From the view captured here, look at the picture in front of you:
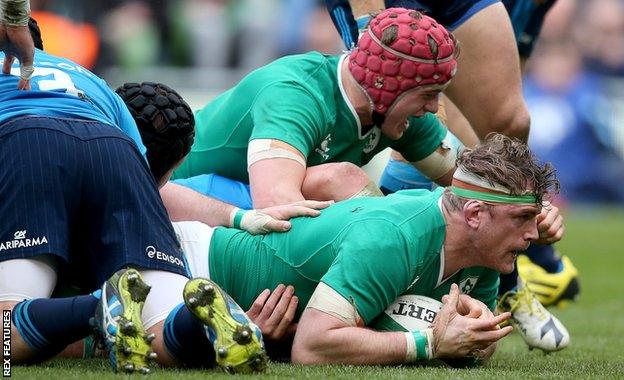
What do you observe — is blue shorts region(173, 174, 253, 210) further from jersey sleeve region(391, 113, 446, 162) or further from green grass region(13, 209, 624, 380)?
green grass region(13, 209, 624, 380)

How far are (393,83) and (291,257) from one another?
3.84ft

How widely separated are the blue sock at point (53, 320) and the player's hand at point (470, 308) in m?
1.30

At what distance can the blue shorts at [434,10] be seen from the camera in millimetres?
6965

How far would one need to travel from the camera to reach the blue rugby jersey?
16.4ft

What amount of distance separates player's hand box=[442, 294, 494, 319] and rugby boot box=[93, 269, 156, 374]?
116 centimetres

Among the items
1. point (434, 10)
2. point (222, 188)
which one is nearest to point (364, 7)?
point (434, 10)

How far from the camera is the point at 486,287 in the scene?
5.31m

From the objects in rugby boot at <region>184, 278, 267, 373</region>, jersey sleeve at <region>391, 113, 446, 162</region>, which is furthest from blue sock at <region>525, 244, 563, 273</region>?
rugby boot at <region>184, 278, 267, 373</region>

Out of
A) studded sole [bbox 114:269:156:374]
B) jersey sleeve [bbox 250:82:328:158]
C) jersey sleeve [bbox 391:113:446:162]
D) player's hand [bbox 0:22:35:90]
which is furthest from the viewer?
jersey sleeve [bbox 391:113:446:162]

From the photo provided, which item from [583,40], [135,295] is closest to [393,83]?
[135,295]

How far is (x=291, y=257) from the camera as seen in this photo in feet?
16.8

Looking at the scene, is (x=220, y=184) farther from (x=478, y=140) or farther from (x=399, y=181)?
(x=478, y=140)

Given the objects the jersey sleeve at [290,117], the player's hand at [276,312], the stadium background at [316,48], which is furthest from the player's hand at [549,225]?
the stadium background at [316,48]

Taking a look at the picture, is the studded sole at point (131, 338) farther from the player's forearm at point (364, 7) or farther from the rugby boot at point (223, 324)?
the player's forearm at point (364, 7)
